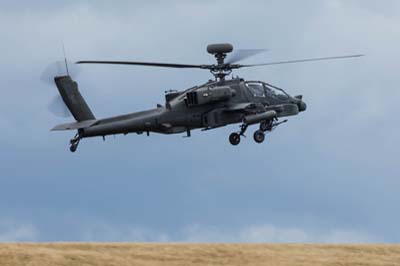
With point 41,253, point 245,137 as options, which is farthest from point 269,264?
point 41,253

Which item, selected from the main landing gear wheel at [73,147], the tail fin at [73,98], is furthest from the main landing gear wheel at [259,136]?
the main landing gear wheel at [73,147]

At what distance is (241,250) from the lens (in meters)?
51.6

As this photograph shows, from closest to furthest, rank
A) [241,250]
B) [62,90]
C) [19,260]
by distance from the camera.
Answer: [19,260]
[62,90]
[241,250]

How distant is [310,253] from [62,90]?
1344cm

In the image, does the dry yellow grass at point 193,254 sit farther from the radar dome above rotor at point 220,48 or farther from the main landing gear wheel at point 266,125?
the radar dome above rotor at point 220,48

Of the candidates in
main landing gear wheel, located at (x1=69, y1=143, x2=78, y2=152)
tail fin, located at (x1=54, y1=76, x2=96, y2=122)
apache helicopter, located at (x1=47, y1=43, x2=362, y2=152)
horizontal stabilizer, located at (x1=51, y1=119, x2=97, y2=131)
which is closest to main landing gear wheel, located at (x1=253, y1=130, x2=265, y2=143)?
apache helicopter, located at (x1=47, y1=43, x2=362, y2=152)

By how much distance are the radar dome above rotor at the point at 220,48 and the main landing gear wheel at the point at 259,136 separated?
3409 mm

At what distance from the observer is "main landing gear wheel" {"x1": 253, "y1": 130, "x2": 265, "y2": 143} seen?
4688cm

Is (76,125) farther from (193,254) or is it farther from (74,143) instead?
(193,254)

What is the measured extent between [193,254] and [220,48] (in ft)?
29.7

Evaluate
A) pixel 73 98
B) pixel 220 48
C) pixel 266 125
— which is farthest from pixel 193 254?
pixel 220 48

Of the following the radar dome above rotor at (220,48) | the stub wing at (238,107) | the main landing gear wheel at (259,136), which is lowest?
the main landing gear wheel at (259,136)

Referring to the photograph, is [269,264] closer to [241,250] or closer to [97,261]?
[241,250]

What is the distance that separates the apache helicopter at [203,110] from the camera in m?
46.2
